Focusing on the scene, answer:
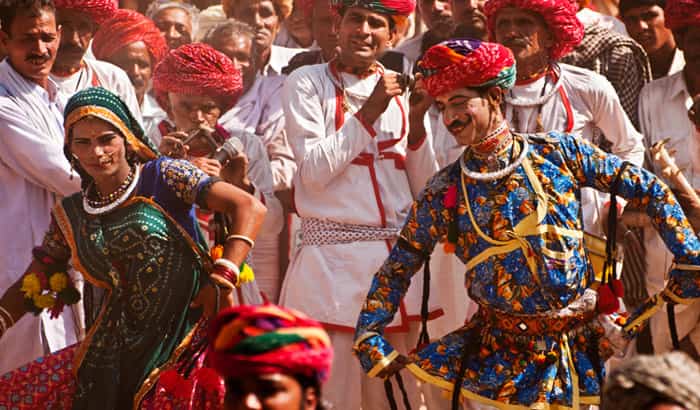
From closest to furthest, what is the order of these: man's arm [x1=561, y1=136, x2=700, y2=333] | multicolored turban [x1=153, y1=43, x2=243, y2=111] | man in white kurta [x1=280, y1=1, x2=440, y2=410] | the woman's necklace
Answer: man's arm [x1=561, y1=136, x2=700, y2=333] → the woman's necklace → man in white kurta [x1=280, y1=1, x2=440, y2=410] → multicolored turban [x1=153, y1=43, x2=243, y2=111]

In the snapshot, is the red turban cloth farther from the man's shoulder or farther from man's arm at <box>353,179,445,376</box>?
man's arm at <box>353,179,445,376</box>

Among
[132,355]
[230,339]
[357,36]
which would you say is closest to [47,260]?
[132,355]

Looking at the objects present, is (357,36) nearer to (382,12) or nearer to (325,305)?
(382,12)

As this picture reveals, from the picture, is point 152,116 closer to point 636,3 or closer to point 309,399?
→ point 636,3

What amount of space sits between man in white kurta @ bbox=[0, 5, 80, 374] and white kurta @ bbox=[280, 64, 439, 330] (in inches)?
51.0

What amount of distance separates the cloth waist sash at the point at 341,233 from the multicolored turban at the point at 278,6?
111 inches

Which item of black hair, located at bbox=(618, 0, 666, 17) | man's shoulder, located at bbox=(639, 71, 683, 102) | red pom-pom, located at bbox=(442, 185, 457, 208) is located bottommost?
man's shoulder, located at bbox=(639, 71, 683, 102)

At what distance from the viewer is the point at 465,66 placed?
23.2ft

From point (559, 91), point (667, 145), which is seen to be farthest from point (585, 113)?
point (667, 145)

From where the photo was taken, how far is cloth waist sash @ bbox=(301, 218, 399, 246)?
28.9 ft

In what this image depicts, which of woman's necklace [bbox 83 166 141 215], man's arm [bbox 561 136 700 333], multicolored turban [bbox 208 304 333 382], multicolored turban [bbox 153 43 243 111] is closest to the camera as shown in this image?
multicolored turban [bbox 208 304 333 382]

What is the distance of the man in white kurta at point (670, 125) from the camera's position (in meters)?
9.01

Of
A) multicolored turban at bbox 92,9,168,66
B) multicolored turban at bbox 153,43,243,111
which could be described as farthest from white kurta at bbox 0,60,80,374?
multicolored turban at bbox 92,9,168,66

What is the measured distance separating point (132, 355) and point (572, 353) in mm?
2074
